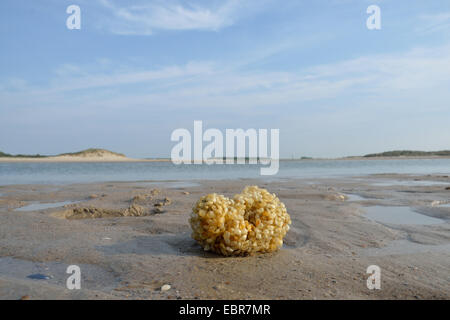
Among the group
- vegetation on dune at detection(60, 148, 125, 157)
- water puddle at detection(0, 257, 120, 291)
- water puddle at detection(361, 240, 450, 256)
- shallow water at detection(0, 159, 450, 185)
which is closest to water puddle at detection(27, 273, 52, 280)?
water puddle at detection(0, 257, 120, 291)

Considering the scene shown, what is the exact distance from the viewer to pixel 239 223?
3568 millimetres

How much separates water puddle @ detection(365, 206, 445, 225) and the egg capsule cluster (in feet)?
10.7

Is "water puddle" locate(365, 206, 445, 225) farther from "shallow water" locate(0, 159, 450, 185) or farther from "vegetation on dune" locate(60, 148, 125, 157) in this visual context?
"vegetation on dune" locate(60, 148, 125, 157)

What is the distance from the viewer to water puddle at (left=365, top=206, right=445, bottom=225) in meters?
6.11

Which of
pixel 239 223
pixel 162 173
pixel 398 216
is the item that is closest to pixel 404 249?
pixel 239 223

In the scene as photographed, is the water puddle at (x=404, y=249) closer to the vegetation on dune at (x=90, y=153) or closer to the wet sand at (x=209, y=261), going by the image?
the wet sand at (x=209, y=261)

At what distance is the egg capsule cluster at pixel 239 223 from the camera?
356 cm

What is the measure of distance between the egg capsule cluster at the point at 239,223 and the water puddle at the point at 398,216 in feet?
10.7

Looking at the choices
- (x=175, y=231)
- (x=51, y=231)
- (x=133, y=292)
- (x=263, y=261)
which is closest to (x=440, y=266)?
(x=263, y=261)

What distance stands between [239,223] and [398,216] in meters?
4.53

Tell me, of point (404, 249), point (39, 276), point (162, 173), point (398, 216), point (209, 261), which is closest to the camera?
point (39, 276)

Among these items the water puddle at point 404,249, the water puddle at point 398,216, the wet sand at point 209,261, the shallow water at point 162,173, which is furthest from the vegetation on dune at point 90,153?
the water puddle at point 404,249

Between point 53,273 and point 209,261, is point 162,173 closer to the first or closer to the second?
point 209,261
